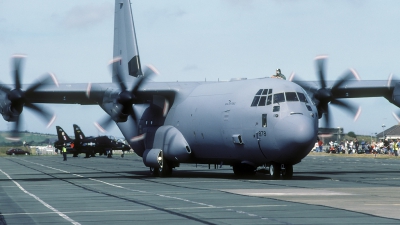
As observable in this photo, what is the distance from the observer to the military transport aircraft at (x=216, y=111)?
26.4 metres

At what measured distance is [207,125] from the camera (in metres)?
29.9

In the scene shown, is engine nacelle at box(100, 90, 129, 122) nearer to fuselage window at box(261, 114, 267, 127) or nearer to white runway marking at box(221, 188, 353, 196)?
fuselage window at box(261, 114, 267, 127)

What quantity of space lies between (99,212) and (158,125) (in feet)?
61.4

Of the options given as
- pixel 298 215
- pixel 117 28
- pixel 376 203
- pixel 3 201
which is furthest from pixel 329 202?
pixel 117 28

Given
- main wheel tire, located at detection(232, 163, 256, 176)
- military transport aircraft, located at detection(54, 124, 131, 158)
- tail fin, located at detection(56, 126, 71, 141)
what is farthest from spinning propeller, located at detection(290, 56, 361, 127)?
tail fin, located at detection(56, 126, 71, 141)

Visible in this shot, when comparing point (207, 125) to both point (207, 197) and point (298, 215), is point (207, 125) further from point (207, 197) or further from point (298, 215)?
point (298, 215)

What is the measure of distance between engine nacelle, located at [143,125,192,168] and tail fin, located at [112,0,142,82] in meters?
6.15

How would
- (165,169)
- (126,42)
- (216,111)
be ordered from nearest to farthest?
(216,111) → (165,169) → (126,42)

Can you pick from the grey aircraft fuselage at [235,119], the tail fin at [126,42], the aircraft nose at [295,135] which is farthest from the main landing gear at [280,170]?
the tail fin at [126,42]

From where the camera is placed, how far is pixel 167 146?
31.9 metres

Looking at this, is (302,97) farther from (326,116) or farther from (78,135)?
(78,135)

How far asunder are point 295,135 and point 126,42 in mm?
16632

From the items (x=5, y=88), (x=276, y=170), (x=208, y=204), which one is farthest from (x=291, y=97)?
(x=5, y=88)

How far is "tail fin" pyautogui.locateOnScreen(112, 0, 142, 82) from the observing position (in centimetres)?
3884
